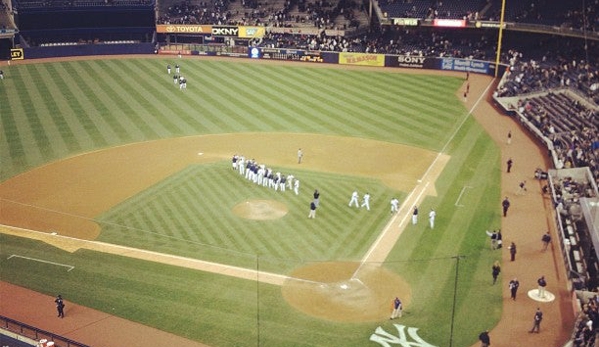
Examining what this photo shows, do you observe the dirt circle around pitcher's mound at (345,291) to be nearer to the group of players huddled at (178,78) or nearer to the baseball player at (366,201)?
the baseball player at (366,201)

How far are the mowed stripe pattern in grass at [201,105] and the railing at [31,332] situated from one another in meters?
17.5

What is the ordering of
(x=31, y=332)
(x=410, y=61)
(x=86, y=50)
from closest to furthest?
1. (x=31, y=332)
2. (x=410, y=61)
3. (x=86, y=50)

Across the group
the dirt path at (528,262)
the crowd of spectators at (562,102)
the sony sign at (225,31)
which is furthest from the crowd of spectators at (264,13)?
the dirt path at (528,262)

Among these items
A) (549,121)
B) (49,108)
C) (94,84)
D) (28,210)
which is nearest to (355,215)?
(28,210)

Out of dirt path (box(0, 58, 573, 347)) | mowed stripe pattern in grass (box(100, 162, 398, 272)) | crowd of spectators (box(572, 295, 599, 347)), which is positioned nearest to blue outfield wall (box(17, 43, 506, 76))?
dirt path (box(0, 58, 573, 347))

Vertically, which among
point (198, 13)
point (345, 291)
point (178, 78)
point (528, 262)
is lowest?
point (345, 291)

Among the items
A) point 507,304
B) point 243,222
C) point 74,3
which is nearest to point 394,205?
point 243,222

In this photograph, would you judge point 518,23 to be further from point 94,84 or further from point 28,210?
point 28,210

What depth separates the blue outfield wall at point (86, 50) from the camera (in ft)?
226

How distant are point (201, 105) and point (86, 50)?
26.3m

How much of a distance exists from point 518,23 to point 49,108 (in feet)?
148

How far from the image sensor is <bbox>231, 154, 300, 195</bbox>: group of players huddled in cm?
3525

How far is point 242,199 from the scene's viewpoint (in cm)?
3388

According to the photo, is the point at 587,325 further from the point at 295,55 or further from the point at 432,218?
the point at 295,55
